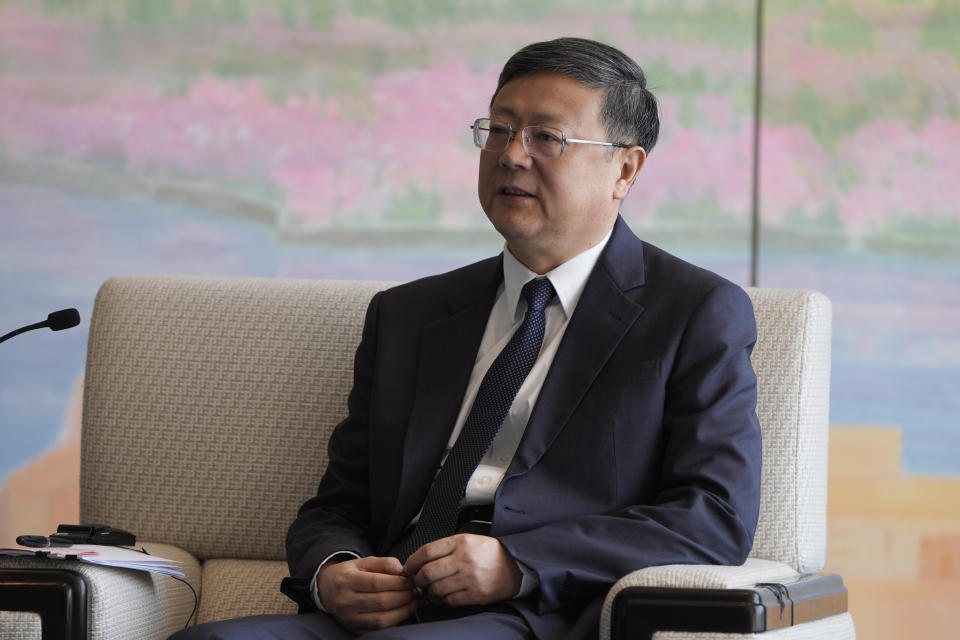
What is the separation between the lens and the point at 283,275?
3.02 m

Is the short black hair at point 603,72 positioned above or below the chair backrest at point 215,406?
above

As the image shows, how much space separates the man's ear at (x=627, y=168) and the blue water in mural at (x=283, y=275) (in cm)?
94

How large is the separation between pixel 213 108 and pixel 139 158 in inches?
9.2

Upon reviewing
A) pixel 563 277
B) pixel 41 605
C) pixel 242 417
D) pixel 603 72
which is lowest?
pixel 41 605

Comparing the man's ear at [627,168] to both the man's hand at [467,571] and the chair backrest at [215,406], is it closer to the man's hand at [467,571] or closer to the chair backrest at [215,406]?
the chair backrest at [215,406]

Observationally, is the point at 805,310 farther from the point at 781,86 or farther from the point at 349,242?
the point at 349,242

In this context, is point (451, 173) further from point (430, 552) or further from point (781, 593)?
point (781, 593)

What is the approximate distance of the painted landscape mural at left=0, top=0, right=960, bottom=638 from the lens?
2.88m

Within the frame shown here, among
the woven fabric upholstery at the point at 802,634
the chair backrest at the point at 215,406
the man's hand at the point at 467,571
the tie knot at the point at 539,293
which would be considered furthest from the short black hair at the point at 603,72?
the woven fabric upholstery at the point at 802,634

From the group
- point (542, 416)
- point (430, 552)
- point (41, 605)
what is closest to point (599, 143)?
point (542, 416)

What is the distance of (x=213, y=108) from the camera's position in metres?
3.07

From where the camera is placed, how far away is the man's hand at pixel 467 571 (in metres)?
1.65

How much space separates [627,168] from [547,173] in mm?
190

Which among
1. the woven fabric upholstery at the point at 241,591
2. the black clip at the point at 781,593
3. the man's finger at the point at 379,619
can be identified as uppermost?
the black clip at the point at 781,593
